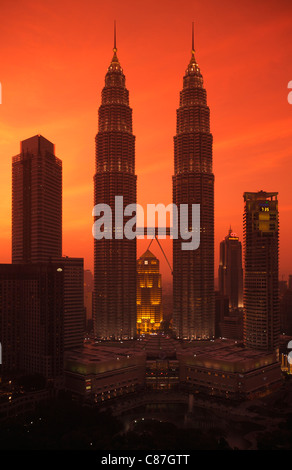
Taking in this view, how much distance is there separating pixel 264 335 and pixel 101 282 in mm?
57927

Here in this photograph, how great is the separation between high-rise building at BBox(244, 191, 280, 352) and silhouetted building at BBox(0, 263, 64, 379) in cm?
5897

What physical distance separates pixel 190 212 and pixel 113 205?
27.5 m

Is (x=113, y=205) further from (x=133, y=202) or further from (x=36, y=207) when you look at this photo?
(x=36, y=207)

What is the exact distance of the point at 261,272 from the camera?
140000 millimetres

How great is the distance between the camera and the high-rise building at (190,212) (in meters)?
163

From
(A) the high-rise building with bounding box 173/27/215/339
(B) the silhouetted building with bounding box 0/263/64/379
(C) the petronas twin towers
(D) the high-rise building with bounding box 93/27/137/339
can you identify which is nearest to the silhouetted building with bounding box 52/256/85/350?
(B) the silhouetted building with bounding box 0/263/64/379

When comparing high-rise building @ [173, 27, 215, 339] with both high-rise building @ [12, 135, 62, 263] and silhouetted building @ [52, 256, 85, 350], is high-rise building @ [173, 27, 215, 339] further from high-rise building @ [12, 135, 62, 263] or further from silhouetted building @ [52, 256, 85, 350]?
high-rise building @ [12, 135, 62, 263]

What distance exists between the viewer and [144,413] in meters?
99.3

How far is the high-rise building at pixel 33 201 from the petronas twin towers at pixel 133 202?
23.7m

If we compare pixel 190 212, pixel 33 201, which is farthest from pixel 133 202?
pixel 33 201

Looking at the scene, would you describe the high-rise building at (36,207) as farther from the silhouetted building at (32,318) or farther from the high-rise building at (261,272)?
the high-rise building at (261,272)

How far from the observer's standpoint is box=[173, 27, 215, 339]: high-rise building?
163000 mm

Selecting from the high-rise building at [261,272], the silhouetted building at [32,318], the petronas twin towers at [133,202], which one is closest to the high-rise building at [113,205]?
the petronas twin towers at [133,202]

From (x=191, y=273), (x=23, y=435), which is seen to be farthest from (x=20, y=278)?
(x=191, y=273)
